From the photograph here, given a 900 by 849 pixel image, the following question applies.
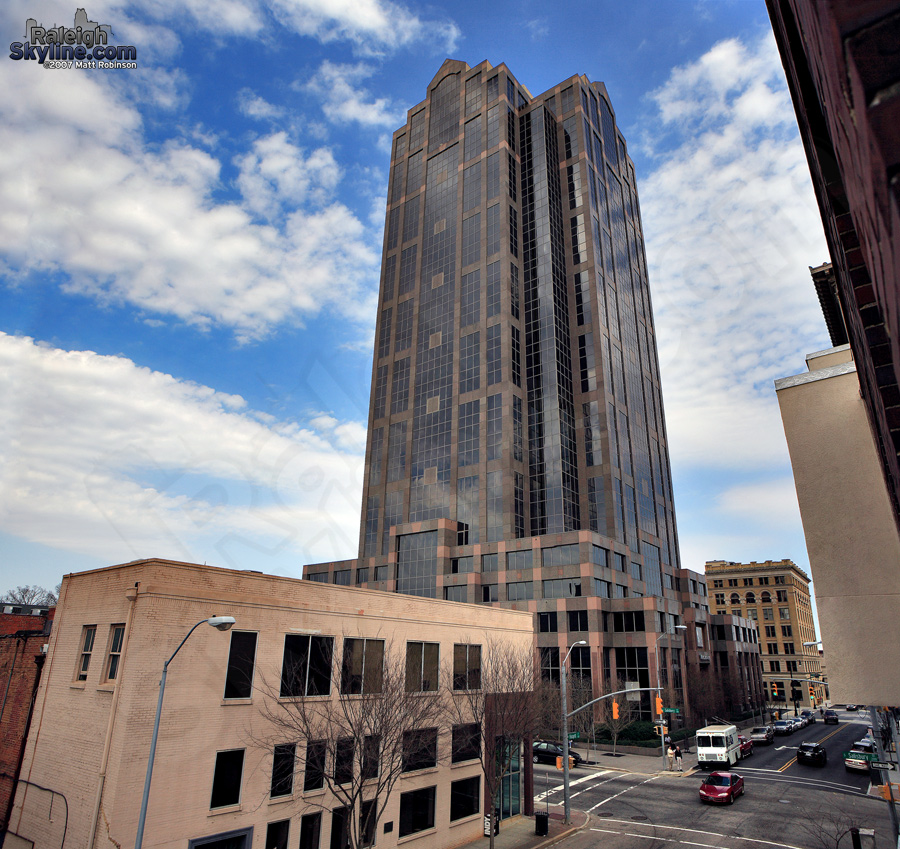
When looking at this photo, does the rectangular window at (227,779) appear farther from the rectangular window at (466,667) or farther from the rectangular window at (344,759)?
the rectangular window at (466,667)

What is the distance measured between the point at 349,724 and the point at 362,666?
2.56 meters

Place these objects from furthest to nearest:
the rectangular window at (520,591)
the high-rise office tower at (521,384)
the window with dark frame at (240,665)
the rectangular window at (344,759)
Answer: the high-rise office tower at (521,384) → the rectangular window at (520,591) → the rectangular window at (344,759) → the window with dark frame at (240,665)

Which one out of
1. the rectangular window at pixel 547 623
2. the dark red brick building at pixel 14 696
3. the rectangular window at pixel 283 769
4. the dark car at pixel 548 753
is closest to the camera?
the rectangular window at pixel 283 769

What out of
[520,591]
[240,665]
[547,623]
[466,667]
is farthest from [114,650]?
[520,591]

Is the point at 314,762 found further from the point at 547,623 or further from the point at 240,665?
the point at 547,623

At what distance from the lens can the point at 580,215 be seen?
3642 inches

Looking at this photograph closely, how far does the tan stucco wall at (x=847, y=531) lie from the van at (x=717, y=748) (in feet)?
133

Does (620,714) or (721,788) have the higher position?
(620,714)

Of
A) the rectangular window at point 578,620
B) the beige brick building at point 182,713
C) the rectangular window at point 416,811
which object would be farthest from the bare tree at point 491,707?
the rectangular window at point 578,620

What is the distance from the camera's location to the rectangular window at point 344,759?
22.2 meters

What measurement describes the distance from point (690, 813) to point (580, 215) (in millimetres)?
80394

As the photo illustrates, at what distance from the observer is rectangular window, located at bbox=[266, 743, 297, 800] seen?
68.6ft

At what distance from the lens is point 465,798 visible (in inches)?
1135

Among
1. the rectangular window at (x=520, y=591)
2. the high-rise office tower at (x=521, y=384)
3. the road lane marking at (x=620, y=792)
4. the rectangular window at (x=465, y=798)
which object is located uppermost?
the high-rise office tower at (x=521, y=384)
